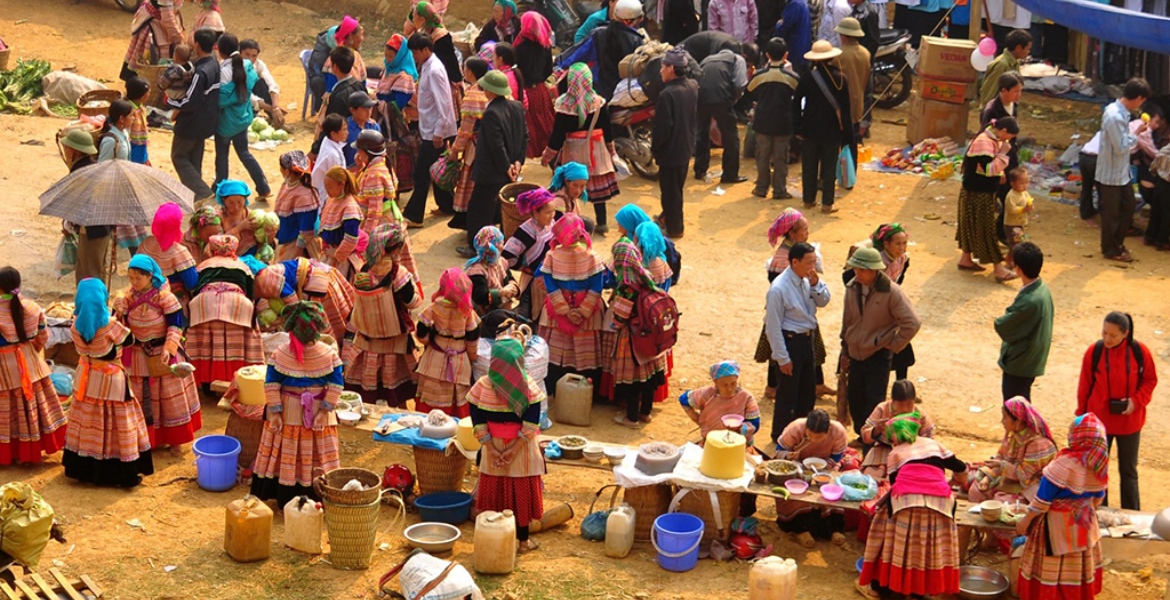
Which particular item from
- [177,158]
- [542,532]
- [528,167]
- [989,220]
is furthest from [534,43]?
[542,532]

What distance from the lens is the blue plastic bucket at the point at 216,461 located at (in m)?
9.00

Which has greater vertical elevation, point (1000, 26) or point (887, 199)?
point (1000, 26)

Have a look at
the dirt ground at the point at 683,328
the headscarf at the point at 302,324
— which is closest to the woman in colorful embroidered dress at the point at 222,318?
the dirt ground at the point at 683,328

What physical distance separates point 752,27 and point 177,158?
6979 mm

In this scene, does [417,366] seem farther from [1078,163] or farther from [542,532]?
[1078,163]

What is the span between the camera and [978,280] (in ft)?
43.3

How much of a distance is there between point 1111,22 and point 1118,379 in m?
6.75

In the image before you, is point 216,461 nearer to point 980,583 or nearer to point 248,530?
point 248,530

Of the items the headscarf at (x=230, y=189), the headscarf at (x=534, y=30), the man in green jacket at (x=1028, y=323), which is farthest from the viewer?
the headscarf at (x=534, y=30)

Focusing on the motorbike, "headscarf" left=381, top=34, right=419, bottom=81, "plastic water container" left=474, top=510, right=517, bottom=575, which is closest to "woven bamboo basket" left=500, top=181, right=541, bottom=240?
"headscarf" left=381, top=34, right=419, bottom=81

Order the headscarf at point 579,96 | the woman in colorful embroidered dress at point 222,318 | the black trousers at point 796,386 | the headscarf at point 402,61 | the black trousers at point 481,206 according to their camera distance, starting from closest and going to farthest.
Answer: the woman in colorful embroidered dress at point 222,318 → the black trousers at point 796,386 → the black trousers at point 481,206 → the headscarf at point 579,96 → the headscarf at point 402,61

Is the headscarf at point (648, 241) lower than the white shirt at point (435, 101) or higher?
lower

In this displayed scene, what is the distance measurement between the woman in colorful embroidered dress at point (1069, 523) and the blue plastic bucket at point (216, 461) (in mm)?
4517

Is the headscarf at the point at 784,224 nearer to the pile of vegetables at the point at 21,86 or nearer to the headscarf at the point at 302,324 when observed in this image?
the headscarf at the point at 302,324
